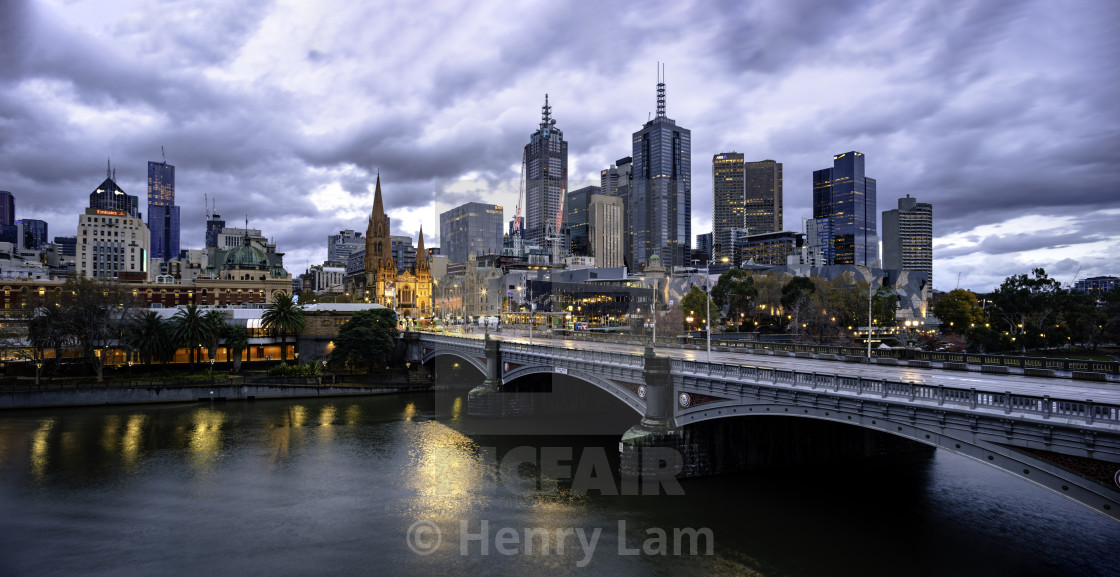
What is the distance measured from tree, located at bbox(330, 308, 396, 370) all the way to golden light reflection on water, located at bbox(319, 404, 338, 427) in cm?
1562

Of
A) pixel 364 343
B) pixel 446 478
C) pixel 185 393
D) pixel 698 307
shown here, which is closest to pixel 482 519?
pixel 446 478

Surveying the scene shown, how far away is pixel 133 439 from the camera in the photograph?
53.8m

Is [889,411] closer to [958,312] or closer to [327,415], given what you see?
[327,415]

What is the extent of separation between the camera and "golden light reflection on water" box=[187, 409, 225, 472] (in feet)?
154

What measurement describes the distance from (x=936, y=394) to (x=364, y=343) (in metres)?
79.8

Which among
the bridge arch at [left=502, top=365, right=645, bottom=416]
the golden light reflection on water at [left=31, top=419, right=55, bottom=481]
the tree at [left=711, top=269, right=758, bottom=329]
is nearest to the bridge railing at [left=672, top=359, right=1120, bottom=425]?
the bridge arch at [left=502, top=365, right=645, bottom=416]

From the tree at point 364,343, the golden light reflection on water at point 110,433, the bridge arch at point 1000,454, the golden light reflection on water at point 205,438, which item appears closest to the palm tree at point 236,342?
the tree at point 364,343

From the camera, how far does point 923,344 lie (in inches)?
3556

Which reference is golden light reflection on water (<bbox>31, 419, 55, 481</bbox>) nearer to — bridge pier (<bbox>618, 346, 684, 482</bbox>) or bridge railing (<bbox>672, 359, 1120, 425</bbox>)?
bridge pier (<bbox>618, 346, 684, 482</bbox>)

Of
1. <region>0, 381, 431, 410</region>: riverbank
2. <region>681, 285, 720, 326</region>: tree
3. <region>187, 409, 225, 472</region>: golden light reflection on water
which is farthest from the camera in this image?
<region>681, 285, 720, 326</region>: tree

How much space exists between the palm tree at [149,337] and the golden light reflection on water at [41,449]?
741 inches

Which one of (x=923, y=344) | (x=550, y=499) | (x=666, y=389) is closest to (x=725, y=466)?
(x=666, y=389)

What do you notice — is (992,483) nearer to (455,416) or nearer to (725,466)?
(725,466)

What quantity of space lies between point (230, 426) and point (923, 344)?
306ft
